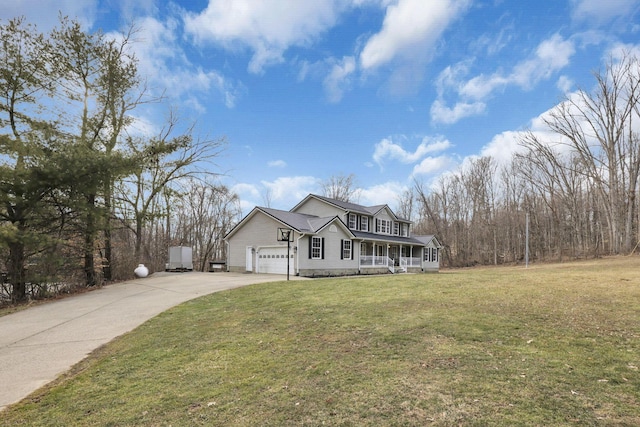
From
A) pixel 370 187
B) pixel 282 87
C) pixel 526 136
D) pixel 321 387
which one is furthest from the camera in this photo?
pixel 370 187

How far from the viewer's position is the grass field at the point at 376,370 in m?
3.21

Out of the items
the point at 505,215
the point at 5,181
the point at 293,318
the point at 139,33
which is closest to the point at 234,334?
the point at 293,318

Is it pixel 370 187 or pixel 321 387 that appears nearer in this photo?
pixel 321 387

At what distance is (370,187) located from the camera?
48.0m

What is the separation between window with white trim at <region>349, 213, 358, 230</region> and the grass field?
19444 mm

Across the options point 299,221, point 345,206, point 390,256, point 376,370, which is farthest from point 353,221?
point 376,370

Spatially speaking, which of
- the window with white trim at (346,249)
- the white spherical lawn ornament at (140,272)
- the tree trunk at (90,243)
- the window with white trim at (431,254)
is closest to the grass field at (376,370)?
the tree trunk at (90,243)

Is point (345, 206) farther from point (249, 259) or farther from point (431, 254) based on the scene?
point (431, 254)

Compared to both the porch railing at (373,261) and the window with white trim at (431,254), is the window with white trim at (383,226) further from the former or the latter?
the window with white trim at (431,254)

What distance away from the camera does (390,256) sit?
31641 mm

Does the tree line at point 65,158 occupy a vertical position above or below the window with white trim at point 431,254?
above

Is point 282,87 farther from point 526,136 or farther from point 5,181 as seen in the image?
point 526,136

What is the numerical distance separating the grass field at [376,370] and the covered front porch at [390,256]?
1955cm

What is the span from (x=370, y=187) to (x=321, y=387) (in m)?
45.1
